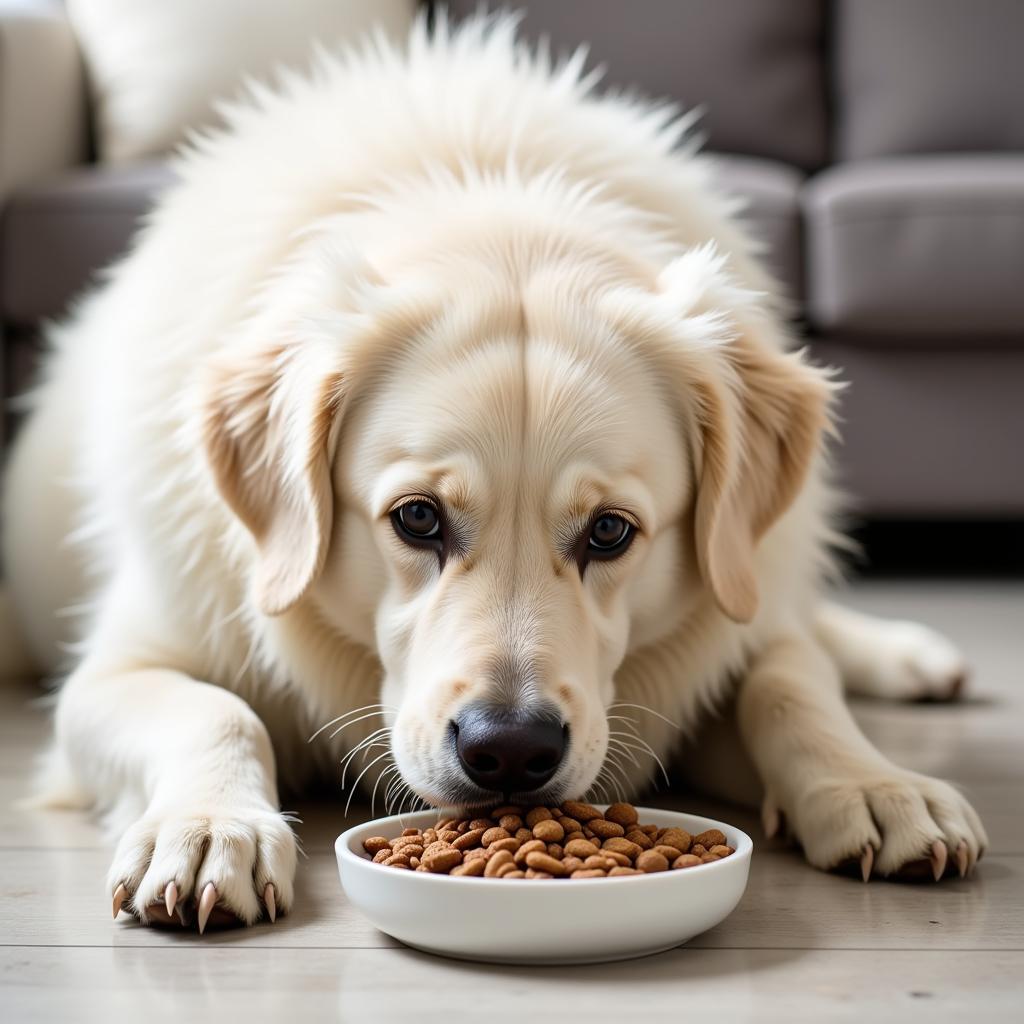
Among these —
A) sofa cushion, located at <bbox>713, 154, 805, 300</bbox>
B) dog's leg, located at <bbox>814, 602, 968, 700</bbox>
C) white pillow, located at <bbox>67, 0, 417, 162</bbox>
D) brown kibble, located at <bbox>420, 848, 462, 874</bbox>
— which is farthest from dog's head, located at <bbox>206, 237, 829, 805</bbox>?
white pillow, located at <bbox>67, 0, 417, 162</bbox>

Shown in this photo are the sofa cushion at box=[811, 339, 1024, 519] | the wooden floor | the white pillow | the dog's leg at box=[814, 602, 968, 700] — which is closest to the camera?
the wooden floor

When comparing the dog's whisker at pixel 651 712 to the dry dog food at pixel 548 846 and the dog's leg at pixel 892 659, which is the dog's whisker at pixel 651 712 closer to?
the dry dog food at pixel 548 846

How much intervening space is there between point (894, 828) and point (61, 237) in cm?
255

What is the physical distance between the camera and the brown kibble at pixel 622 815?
148 centimetres

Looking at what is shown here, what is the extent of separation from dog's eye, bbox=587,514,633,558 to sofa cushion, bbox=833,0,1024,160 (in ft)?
9.39

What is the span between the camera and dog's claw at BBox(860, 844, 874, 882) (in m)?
1.55

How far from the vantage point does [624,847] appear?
1.37m

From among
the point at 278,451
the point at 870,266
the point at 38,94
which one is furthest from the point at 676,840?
the point at 38,94

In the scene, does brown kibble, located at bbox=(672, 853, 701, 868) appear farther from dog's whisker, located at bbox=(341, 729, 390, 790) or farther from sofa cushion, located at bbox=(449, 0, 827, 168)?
sofa cushion, located at bbox=(449, 0, 827, 168)

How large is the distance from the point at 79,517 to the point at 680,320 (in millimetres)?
1213

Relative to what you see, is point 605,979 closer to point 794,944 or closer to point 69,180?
point 794,944

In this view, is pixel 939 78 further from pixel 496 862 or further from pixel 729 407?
pixel 496 862

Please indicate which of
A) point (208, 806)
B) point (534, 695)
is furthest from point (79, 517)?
point (534, 695)

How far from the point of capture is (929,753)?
2.14m
